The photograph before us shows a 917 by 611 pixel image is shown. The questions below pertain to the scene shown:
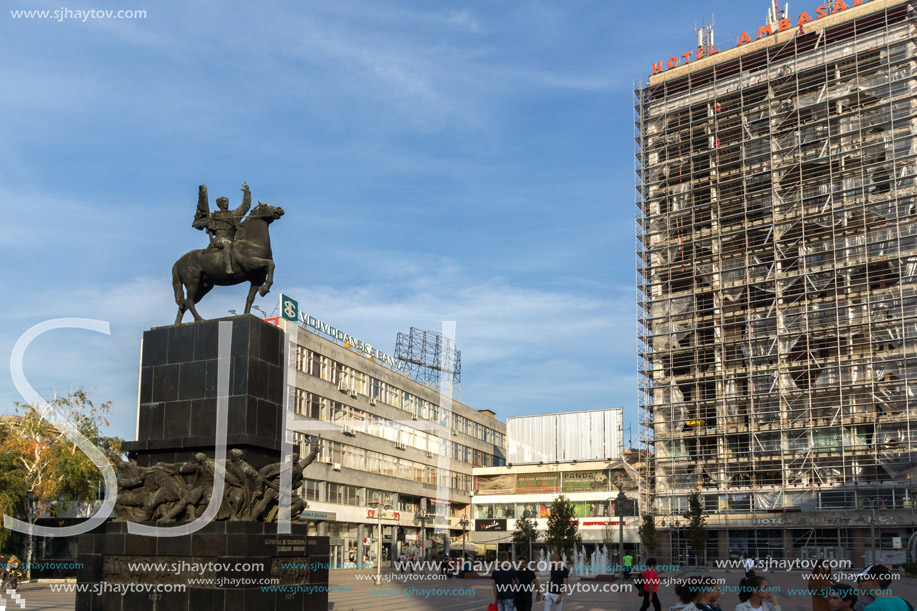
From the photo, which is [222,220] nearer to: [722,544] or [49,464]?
[49,464]

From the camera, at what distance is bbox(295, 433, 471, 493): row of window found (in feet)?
205

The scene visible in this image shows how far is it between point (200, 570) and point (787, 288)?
56.6m

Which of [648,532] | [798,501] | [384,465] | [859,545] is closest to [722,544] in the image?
[648,532]

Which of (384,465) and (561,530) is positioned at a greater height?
(384,465)

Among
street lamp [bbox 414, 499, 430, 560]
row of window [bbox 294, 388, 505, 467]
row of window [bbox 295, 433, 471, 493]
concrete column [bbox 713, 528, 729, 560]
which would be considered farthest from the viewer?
street lamp [bbox 414, 499, 430, 560]

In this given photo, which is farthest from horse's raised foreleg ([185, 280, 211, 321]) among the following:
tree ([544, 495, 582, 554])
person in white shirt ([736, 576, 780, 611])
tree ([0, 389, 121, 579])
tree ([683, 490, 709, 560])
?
tree ([683, 490, 709, 560])

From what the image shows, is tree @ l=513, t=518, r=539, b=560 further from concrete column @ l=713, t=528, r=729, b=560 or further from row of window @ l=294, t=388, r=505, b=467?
concrete column @ l=713, t=528, r=729, b=560

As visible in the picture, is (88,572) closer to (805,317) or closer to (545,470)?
(805,317)

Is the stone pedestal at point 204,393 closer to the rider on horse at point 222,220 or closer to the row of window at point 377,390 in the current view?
the rider on horse at point 222,220

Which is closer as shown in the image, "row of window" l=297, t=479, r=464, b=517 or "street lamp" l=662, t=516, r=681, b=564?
"row of window" l=297, t=479, r=464, b=517

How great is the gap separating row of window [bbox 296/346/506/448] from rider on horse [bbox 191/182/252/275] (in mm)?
40767

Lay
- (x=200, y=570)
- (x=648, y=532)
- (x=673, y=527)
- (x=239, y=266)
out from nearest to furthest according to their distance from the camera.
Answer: (x=200, y=570) < (x=239, y=266) < (x=648, y=532) < (x=673, y=527)

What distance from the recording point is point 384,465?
234 feet

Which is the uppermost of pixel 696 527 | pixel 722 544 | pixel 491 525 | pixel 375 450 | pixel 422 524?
pixel 375 450
